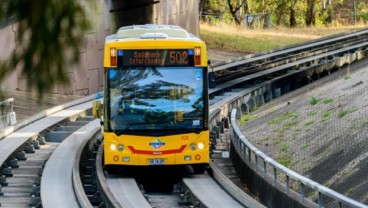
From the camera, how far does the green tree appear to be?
8.16 ft

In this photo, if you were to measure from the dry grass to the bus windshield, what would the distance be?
129ft

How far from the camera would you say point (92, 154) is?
931 inches

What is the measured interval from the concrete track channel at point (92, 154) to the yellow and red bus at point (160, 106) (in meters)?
0.61

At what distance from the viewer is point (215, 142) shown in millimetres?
24516

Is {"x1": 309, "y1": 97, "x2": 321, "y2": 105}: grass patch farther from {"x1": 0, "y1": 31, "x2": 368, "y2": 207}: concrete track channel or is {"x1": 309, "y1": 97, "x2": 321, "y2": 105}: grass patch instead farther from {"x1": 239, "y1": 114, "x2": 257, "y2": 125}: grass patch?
{"x1": 239, "y1": 114, "x2": 257, "y2": 125}: grass patch

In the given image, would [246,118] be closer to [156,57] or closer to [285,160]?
[156,57]

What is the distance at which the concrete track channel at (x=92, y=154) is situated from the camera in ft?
57.0

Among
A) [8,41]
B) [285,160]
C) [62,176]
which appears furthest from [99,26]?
[62,176]

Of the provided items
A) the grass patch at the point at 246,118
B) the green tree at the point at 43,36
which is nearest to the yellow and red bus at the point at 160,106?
the grass patch at the point at 246,118

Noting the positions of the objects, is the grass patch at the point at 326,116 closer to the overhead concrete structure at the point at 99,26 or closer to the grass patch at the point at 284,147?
the grass patch at the point at 284,147

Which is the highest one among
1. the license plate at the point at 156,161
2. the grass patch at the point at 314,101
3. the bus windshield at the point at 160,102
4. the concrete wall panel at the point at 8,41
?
the concrete wall panel at the point at 8,41

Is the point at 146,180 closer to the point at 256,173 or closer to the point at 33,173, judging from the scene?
the point at 33,173

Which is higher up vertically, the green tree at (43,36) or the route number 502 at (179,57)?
the green tree at (43,36)

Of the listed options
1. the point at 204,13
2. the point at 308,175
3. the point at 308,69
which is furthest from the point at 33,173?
the point at 204,13
